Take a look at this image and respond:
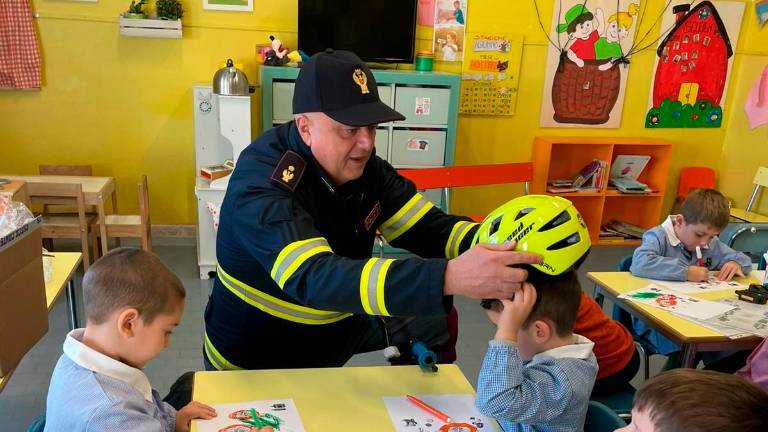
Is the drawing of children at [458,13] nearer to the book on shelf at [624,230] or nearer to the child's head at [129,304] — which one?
the book on shelf at [624,230]

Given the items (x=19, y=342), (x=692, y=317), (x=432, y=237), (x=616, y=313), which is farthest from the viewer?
(x=616, y=313)

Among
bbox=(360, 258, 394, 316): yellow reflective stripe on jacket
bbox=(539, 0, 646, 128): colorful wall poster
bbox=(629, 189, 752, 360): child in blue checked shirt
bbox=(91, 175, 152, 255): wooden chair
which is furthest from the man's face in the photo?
bbox=(539, 0, 646, 128): colorful wall poster

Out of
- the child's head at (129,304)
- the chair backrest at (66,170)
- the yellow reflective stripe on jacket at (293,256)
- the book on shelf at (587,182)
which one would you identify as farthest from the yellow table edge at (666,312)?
the chair backrest at (66,170)

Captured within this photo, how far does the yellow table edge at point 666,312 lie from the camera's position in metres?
2.23

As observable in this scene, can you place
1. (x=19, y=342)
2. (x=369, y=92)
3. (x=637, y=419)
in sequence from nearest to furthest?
1. (x=637, y=419)
2. (x=369, y=92)
3. (x=19, y=342)

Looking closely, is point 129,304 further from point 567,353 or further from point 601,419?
point 601,419

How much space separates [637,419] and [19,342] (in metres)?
1.76

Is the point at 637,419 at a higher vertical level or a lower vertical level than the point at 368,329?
higher

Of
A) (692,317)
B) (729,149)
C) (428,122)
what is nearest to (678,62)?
(729,149)

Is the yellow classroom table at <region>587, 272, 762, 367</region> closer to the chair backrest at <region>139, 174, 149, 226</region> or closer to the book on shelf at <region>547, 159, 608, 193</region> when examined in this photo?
the book on shelf at <region>547, 159, 608, 193</region>

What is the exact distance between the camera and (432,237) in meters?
1.97

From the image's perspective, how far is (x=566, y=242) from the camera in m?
1.44

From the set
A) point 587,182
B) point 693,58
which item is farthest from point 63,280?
point 693,58

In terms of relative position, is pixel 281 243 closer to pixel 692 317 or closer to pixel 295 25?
pixel 692 317
